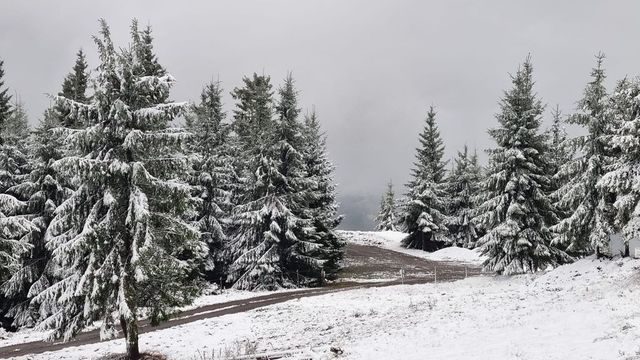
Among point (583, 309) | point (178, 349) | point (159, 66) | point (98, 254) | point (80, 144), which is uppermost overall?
point (159, 66)

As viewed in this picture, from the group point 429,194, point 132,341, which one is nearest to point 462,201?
point 429,194

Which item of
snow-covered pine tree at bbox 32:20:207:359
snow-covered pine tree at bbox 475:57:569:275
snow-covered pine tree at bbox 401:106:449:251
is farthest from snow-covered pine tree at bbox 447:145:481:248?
snow-covered pine tree at bbox 32:20:207:359

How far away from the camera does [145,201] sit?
55.6ft

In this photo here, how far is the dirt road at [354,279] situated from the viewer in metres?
23.5

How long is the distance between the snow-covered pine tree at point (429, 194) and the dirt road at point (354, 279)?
433 centimetres

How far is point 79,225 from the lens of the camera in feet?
60.0

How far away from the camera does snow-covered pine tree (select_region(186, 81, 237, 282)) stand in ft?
122

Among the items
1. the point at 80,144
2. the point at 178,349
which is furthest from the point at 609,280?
the point at 80,144

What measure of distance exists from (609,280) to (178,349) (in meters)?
17.9

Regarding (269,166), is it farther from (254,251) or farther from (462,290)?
(462,290)

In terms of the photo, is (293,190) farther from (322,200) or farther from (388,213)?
(388,213)

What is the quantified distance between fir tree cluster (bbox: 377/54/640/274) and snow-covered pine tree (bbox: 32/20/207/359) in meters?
18.4

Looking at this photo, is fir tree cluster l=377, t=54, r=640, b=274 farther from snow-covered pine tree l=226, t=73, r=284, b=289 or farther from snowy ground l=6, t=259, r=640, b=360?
snow-covered pine tree l=226, t=73, r=284, b=289

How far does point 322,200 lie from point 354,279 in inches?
298
